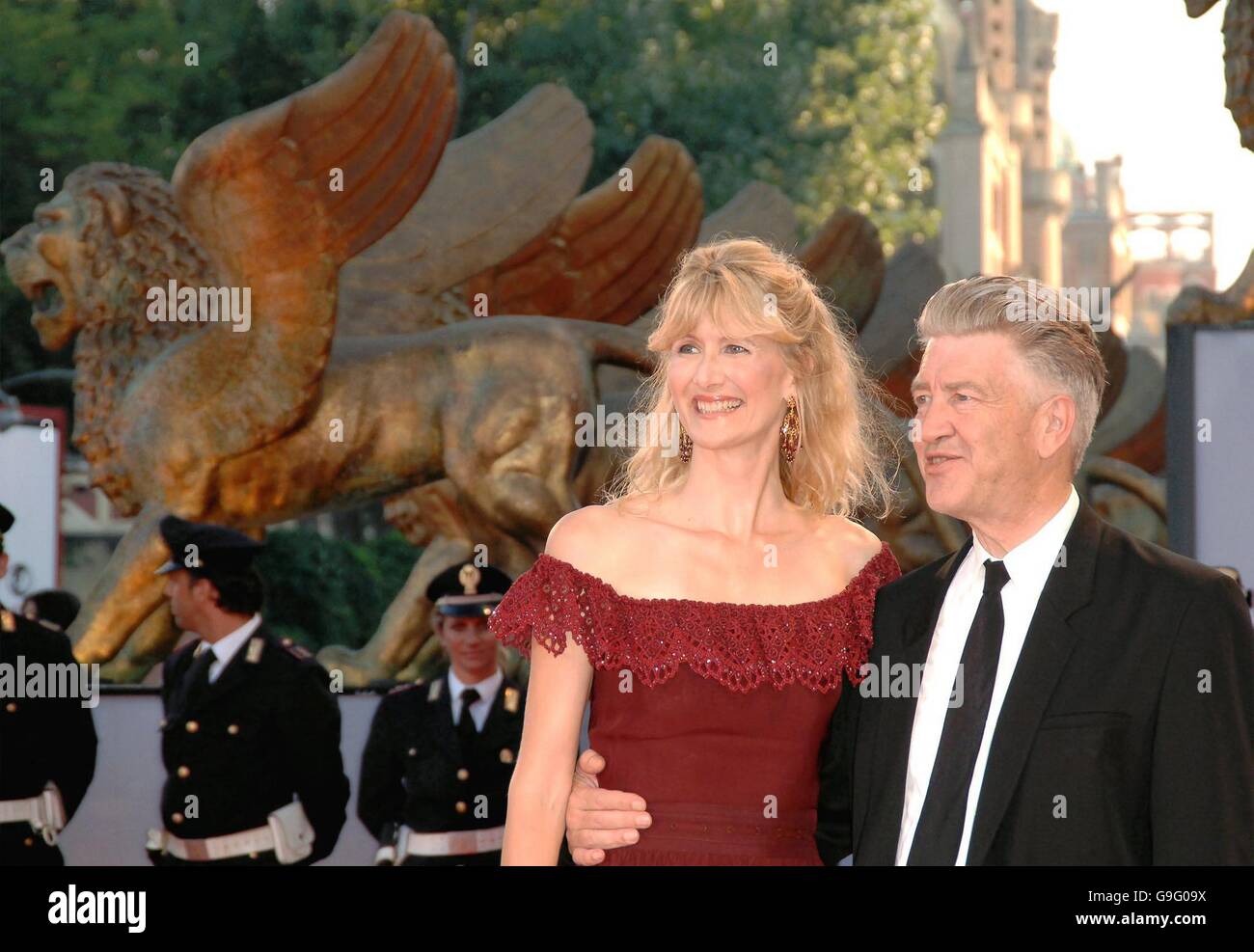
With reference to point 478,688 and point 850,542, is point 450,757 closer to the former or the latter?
point 478,688

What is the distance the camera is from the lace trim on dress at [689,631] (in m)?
3.00

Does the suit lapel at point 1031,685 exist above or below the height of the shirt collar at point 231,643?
above

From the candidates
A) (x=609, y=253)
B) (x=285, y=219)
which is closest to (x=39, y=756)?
(x=285, y=219)

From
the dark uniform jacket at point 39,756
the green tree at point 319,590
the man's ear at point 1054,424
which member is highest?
the man's ear at point 1054,424

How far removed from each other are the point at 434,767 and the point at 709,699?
2.85 metres

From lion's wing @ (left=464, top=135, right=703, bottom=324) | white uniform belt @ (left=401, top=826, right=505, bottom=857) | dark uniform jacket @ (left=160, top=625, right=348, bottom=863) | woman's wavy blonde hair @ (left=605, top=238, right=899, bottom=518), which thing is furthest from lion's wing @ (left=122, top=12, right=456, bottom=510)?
woman's wavy blonde hair @ (left=605, top=238, right=899, bottom=518)

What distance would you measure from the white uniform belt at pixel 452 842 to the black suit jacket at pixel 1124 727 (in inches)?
130

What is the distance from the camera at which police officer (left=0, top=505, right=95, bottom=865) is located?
5.43 meters

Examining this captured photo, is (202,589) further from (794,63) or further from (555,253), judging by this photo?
(794,63)

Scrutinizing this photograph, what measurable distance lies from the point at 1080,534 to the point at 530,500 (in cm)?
576

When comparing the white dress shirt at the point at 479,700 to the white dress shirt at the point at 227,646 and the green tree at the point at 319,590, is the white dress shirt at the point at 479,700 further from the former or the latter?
the green tree at the point at 319,590

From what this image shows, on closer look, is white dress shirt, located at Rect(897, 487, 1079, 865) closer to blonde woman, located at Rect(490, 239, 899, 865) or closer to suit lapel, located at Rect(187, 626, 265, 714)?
blonde woman, located at Rect(490, 239, 899, 865)

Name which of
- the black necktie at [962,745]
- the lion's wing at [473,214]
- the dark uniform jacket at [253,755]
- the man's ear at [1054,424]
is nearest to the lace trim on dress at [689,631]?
the black necktie at [962,745]
